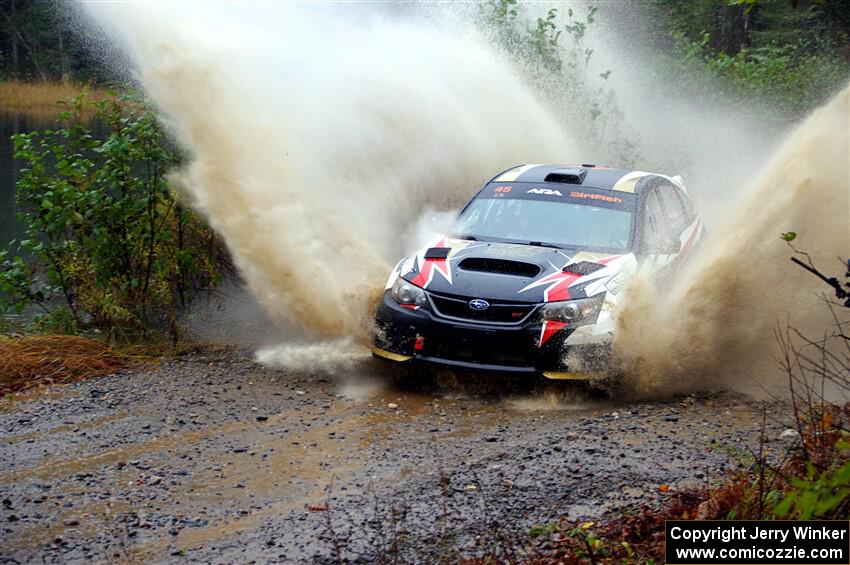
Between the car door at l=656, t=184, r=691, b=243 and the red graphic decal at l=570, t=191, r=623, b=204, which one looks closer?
the red graphic decal at l=570, t=191, r=623, b=204

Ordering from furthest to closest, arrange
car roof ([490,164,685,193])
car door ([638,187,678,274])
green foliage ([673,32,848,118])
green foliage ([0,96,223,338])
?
green foliage ([673,32,848,118]) < green foliage ([0,96,223,338]) < car roof ([490,164,685,193]) < car door ([638,187,678,274])

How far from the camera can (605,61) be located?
2020cm

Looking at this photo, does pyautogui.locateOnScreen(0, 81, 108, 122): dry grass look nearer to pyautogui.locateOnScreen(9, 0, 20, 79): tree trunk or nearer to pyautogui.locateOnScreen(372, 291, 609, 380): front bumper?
pyautogui.locateOnScreen(9, 0, 20, 79): tree trunk

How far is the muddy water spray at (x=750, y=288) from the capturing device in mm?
8641

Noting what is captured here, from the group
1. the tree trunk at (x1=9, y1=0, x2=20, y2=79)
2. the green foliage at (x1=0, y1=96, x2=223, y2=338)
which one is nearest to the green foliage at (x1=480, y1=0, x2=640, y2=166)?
the green foliage at (x1=0, y1=96, x2=223, y2=338)

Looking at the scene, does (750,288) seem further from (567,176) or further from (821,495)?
(821,495)

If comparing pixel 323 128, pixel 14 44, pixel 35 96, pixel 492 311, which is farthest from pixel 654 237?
pixel 14 44

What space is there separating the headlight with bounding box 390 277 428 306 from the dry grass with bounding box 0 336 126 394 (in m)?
3.00

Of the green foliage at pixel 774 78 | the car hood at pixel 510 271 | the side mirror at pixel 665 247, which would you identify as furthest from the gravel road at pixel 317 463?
the green foliage at pixel 774 78

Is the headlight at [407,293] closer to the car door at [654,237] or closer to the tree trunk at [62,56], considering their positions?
the car door at [654,237]

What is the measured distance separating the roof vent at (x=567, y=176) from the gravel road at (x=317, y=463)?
2.68 meters

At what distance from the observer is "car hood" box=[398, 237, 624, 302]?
27.8ft

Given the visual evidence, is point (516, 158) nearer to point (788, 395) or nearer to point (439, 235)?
point (439, 235)

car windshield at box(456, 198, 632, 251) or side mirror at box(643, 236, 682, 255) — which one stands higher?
car windshield at box(456, 198, 632, 251)
